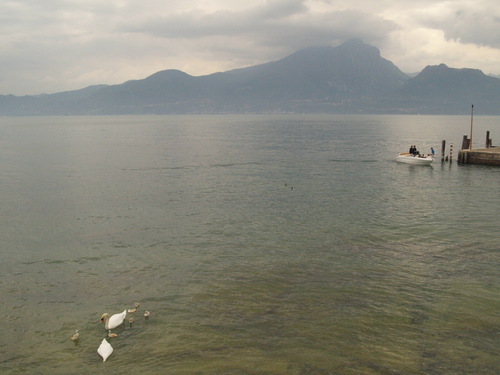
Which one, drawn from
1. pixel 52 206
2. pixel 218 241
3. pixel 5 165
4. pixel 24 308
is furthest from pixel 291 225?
pixel 5 165

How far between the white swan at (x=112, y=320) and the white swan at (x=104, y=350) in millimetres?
1012

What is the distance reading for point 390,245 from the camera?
2508 cm

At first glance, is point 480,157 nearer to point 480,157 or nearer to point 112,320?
point 480,157

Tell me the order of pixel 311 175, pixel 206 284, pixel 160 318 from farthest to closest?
1. pixel 311 175
2. pixel 206 284
3. pixel 160 318

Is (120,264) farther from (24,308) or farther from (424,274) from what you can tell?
(424,274)

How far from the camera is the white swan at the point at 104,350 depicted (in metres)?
13.9

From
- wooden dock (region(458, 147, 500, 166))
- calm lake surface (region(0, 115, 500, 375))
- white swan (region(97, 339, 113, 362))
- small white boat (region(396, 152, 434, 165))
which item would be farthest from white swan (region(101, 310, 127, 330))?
wooden dock (region(458, 147, 500, 166))

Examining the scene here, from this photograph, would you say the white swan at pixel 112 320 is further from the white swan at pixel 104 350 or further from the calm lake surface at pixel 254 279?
the white swan at pixel 104 350

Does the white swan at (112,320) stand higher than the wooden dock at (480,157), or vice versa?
the wooden dock at (480,157)

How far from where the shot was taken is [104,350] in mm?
14062

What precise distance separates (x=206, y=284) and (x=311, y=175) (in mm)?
35515

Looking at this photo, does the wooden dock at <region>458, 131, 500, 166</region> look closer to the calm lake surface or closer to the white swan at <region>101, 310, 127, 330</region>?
the calm lake surface

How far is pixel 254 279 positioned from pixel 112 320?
24.4 ft

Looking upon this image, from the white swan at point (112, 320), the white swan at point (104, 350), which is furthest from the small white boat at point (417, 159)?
the white swan at point (104, 350)
